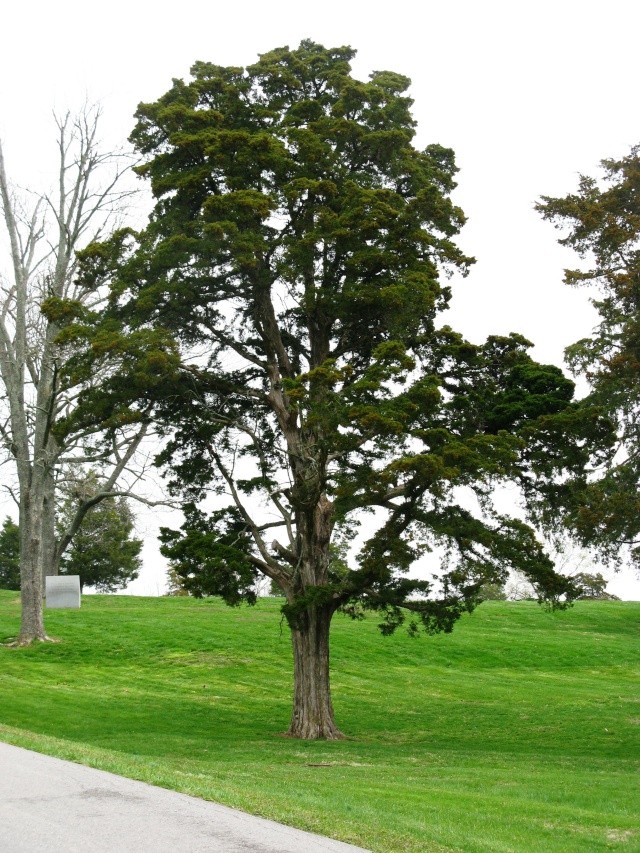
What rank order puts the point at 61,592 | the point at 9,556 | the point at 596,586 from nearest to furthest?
the point at 61,592
the point at 9,556
the point at 596,586

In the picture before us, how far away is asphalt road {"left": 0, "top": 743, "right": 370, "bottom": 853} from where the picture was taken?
290 inches

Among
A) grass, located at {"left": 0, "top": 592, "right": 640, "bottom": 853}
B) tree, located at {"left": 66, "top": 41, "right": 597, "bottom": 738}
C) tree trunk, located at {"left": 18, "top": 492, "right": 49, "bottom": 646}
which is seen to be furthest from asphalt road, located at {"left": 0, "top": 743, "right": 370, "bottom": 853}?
tree trunk, located at {"left": 18, "top": 492, "right": 49, "bottom": 646}

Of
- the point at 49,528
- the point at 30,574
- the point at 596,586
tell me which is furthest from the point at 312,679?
the point at 596,586

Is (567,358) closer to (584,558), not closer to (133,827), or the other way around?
(133,827)

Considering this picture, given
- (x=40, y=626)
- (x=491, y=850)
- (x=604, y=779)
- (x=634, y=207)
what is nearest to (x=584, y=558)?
(x=40, y=626)

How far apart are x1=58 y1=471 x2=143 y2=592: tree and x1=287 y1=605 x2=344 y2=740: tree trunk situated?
31.1m

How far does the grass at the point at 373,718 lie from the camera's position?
37.3ft

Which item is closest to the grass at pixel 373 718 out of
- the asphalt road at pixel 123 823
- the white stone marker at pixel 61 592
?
the asphalt road at pixel 123 823

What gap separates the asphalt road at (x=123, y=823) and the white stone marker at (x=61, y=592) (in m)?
31.5

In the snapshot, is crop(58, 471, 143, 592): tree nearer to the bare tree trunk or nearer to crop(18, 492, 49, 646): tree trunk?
the bare tree trunk

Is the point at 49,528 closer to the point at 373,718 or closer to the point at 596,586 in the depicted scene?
the point at 373,718

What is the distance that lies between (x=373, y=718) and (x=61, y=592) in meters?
17.7

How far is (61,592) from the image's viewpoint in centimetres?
4081

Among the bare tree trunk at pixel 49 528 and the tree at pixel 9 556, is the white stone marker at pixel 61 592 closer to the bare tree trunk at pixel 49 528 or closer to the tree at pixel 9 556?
the bare tree trunk at pixel 49 528
